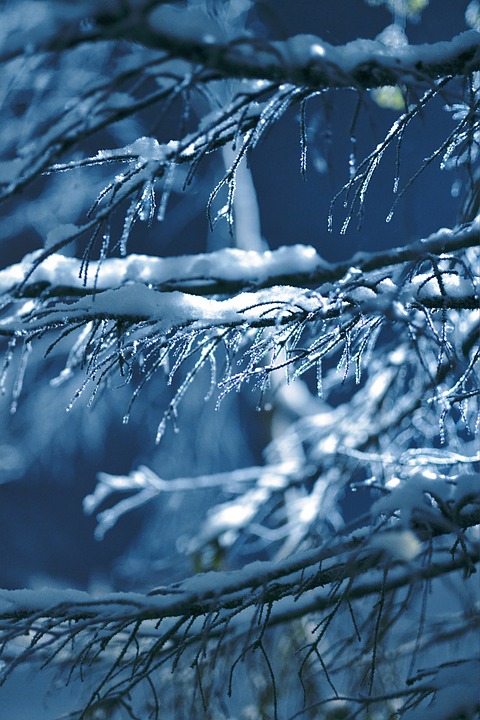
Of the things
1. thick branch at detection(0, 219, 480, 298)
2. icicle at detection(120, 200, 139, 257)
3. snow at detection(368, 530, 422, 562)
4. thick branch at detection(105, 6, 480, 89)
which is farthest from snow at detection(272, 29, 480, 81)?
snow at detection(368, 530, 422, 562)

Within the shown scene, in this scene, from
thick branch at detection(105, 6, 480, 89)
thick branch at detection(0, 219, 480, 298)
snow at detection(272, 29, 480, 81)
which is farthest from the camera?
thick branch at detection(0, 219, 480, 298)

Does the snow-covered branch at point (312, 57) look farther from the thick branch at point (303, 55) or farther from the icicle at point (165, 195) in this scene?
the icicle at point (165, 195)

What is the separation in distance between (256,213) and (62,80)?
2645mm

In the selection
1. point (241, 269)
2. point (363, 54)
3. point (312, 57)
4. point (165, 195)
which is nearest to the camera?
point (312, 57)

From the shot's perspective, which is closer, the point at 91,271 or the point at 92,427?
the point at 91,271

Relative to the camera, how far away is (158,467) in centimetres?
845

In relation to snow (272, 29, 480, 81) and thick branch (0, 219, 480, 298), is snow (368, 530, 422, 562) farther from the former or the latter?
snow (272, 29, 480, 81)

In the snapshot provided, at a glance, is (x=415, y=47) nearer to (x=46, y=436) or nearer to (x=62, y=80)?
(x=62, y=80)

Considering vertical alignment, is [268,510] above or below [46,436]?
below

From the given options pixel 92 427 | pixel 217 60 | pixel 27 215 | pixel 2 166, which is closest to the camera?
pixel 217 60

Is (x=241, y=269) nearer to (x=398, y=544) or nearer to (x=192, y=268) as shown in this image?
(x=192, y=268)

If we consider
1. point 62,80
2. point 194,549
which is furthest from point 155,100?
point 194,549

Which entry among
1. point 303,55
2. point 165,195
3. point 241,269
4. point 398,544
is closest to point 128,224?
point 165,195

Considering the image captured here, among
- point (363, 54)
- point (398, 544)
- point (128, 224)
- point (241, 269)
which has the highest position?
point (363, 54)
